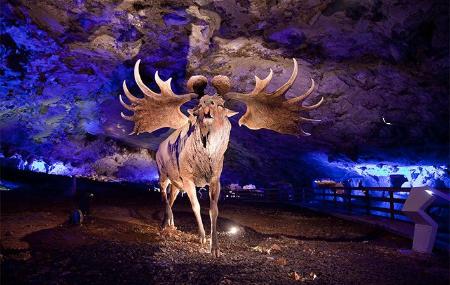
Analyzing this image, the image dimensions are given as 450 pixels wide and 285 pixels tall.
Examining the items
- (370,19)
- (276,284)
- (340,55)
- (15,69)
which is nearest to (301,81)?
(340,55)

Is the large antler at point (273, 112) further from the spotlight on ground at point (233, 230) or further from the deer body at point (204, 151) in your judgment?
the spotlight on ground at point (233, 230)

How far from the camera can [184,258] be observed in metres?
5.00

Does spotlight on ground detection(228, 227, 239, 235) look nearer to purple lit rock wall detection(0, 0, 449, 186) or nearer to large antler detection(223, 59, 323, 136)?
large antler detection(223, 59, 323, 136)

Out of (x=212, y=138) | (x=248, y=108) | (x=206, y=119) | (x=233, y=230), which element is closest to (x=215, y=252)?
(x=212, y=138)

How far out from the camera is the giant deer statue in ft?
18.0

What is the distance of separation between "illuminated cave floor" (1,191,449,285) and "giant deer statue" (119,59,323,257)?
855 mm

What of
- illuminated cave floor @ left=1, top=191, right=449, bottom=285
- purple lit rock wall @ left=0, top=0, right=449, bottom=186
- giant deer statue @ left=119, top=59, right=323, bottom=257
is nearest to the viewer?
illuminated cave floor @ left=1, top=191, right=449, bottom=285

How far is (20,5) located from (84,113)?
33.3ft

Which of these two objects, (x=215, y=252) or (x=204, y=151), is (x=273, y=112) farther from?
(x=215, y=252)

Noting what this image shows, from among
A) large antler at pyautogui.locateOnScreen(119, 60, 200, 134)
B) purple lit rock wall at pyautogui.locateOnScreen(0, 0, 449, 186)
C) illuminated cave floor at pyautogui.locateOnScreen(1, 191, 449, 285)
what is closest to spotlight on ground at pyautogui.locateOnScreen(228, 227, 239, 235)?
illuminated cave floor at pyautogui.locateOnScreen(1, 191, 449, 285)

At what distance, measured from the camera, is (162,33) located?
10531 millimetres

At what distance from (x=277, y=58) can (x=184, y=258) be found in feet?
27.6

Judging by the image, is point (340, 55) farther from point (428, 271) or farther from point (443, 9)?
point (428, 271)

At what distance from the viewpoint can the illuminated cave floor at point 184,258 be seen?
155 inches
